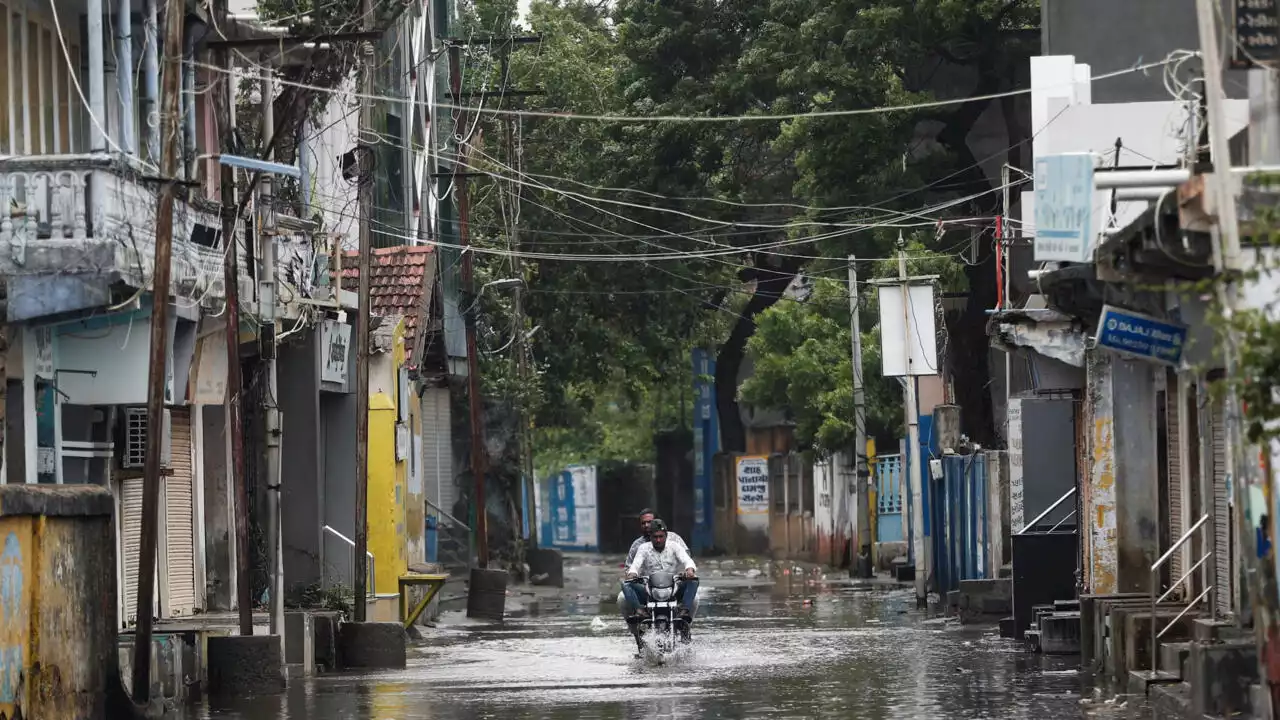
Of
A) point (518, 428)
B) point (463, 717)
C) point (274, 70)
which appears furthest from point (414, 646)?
point (518, 428)

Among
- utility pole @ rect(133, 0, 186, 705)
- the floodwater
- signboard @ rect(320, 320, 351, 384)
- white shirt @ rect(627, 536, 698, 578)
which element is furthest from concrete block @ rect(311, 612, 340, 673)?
utility pole @ rect(133, 0, 186, 705)

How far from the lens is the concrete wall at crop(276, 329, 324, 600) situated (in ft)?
98.3

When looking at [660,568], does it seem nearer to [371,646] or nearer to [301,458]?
[371,646]

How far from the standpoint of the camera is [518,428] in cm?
4850

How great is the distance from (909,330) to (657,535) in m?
12.4

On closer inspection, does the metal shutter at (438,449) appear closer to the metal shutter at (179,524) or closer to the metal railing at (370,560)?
the metal railing at (370,560)

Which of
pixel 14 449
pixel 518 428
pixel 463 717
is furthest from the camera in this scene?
pixel 518 428

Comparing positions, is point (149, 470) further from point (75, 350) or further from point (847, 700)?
point (847, 700)

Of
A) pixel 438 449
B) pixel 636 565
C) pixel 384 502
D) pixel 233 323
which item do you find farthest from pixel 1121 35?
pixel 438 449

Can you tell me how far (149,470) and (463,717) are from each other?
11.3 ft

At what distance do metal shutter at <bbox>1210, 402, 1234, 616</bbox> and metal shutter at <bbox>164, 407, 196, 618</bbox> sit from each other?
12353mm

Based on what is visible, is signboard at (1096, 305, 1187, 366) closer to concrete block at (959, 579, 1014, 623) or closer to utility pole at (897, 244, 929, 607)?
concrete block at (959, 579, 1014, 623)

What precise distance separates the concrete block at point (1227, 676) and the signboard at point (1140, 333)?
3.24 m

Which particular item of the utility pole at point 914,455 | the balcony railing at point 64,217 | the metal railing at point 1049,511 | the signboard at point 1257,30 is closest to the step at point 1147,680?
the signboard at point 1257,30
